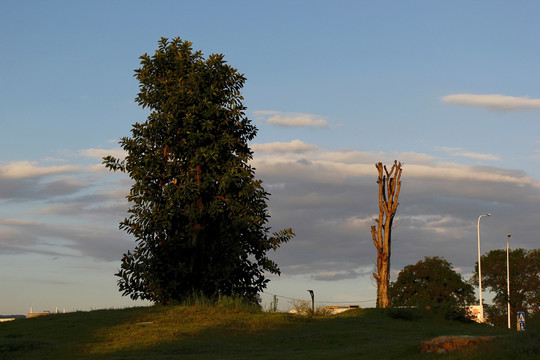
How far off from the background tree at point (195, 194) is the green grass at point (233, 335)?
332cm

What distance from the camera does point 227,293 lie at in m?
33.9

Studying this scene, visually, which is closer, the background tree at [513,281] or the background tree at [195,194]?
the background tree at [195,194]

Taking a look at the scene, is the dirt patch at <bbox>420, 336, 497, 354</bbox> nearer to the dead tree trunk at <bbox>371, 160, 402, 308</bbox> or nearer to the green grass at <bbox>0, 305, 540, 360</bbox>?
the green grass at <bbox>0, 305, 540, 360</bbox>

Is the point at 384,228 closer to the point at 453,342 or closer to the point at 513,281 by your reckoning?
the point at 453,342

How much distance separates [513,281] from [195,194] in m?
50.5

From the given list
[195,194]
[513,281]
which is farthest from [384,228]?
[513,281]

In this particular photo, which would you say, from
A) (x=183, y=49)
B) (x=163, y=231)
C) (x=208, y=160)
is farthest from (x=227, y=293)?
(x=183, y=49)

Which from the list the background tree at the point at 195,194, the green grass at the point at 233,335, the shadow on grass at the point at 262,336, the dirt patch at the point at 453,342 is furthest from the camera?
the background tree at the point at 195,194

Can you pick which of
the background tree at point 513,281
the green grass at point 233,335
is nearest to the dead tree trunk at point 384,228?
the green grass at point 233,335

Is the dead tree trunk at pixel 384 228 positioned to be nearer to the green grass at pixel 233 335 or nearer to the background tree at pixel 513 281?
the green grass at pixel 233 335

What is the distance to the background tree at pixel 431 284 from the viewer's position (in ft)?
248

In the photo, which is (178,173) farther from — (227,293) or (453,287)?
(453,287)

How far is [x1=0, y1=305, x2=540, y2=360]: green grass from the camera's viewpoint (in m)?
19.9

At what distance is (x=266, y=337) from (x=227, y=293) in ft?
31.0
